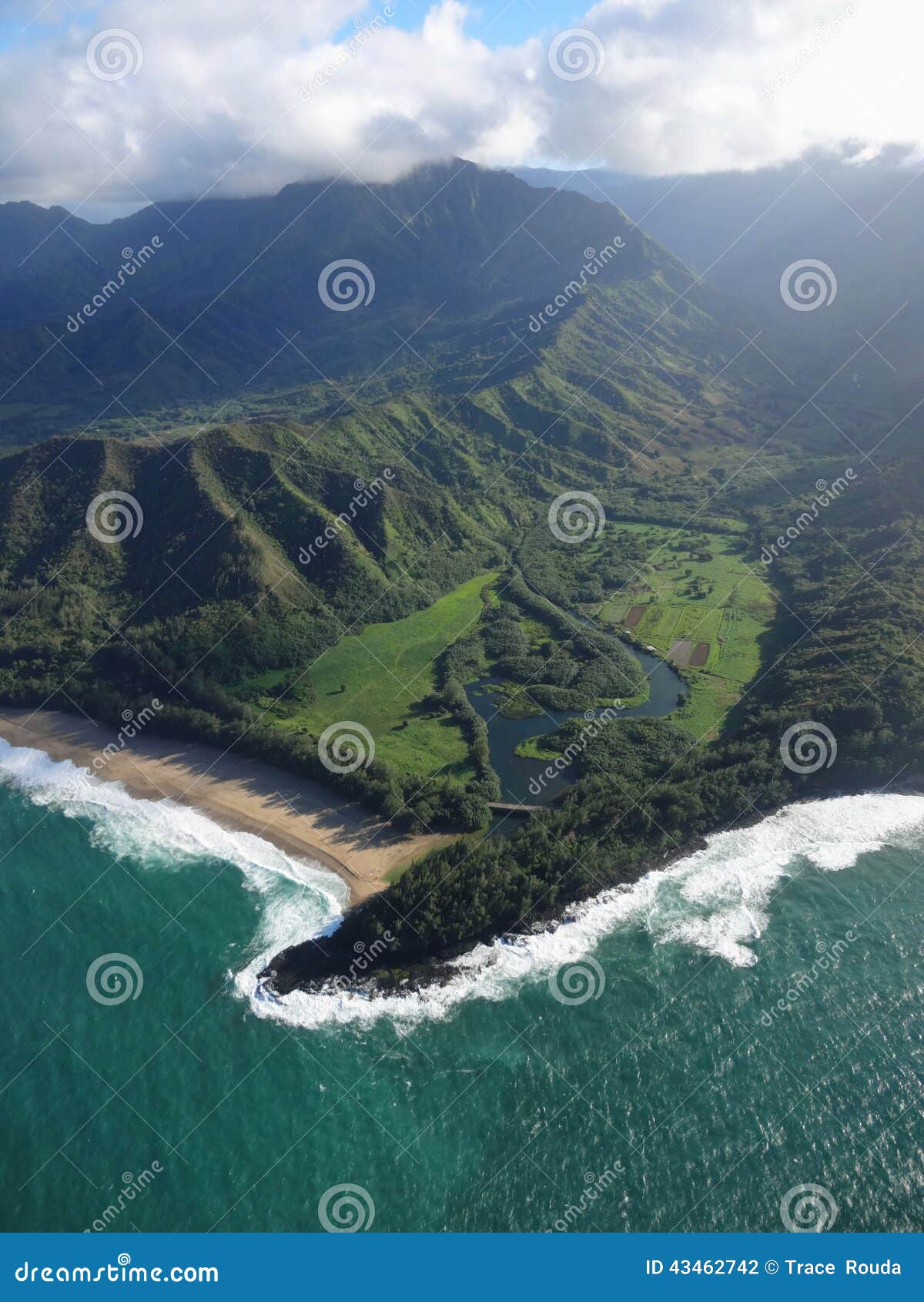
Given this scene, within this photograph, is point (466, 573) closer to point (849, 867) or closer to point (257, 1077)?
point (849, 867)

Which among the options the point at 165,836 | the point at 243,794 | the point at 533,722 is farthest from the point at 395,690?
the point at 165,836

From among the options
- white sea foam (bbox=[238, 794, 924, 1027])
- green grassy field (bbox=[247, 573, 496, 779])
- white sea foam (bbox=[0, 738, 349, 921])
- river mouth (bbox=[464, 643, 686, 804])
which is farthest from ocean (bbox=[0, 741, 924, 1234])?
green grassy field (bbox=[247, 573, 496, 779])

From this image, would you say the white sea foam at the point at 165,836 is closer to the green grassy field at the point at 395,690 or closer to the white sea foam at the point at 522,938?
the white sea foam at the point at 522,938

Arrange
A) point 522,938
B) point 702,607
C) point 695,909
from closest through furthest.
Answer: point 522,938, point 695,909, point 702,607

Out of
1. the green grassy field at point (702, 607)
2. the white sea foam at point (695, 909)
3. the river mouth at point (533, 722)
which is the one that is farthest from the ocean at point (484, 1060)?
the green grassy field at point (702, 607)

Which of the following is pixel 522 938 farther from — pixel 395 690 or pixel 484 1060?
pixel 395 690

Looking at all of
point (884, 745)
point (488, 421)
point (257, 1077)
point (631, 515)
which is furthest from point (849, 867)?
point (488, 421)
